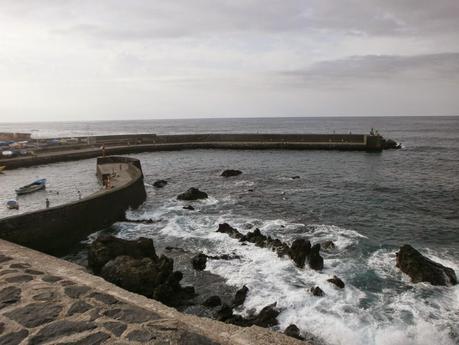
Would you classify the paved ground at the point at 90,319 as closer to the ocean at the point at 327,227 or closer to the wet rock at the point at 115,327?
the wet rock at the point at 115,327

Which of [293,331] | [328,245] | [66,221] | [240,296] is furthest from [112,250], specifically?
[328,245]

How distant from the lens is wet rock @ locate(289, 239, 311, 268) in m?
14.8

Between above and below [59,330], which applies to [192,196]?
below

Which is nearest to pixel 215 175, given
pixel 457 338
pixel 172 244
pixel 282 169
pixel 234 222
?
pixel 282 169

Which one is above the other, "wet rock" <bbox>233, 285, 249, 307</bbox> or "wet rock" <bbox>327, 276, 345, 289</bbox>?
"wet rock" <bbox>327, 276, 345, 289</bbox>

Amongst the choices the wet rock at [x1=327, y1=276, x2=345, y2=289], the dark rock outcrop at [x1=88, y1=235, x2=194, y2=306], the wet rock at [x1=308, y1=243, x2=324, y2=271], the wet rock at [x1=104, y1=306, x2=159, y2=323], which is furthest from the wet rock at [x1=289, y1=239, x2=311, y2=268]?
the wet rock at [x1=104, y1=306, x2=159, y2=323]

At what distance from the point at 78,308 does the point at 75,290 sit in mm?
849

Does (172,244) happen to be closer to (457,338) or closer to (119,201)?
(119,201)

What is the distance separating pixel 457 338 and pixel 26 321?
11.0m

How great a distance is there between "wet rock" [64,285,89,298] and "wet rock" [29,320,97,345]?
1.04 metres

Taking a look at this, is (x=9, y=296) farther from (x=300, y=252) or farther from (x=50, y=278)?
(x=300, y=252)

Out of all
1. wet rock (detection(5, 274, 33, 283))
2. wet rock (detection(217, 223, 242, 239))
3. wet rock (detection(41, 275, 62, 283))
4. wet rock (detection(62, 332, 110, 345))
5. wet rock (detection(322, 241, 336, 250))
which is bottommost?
wet rock (detection(322, 241, 336, 250))

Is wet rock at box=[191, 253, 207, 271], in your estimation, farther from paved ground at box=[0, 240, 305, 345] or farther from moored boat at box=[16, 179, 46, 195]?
moored boat at box=[16, 179, 46, 195]

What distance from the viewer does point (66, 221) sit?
53.3ft
